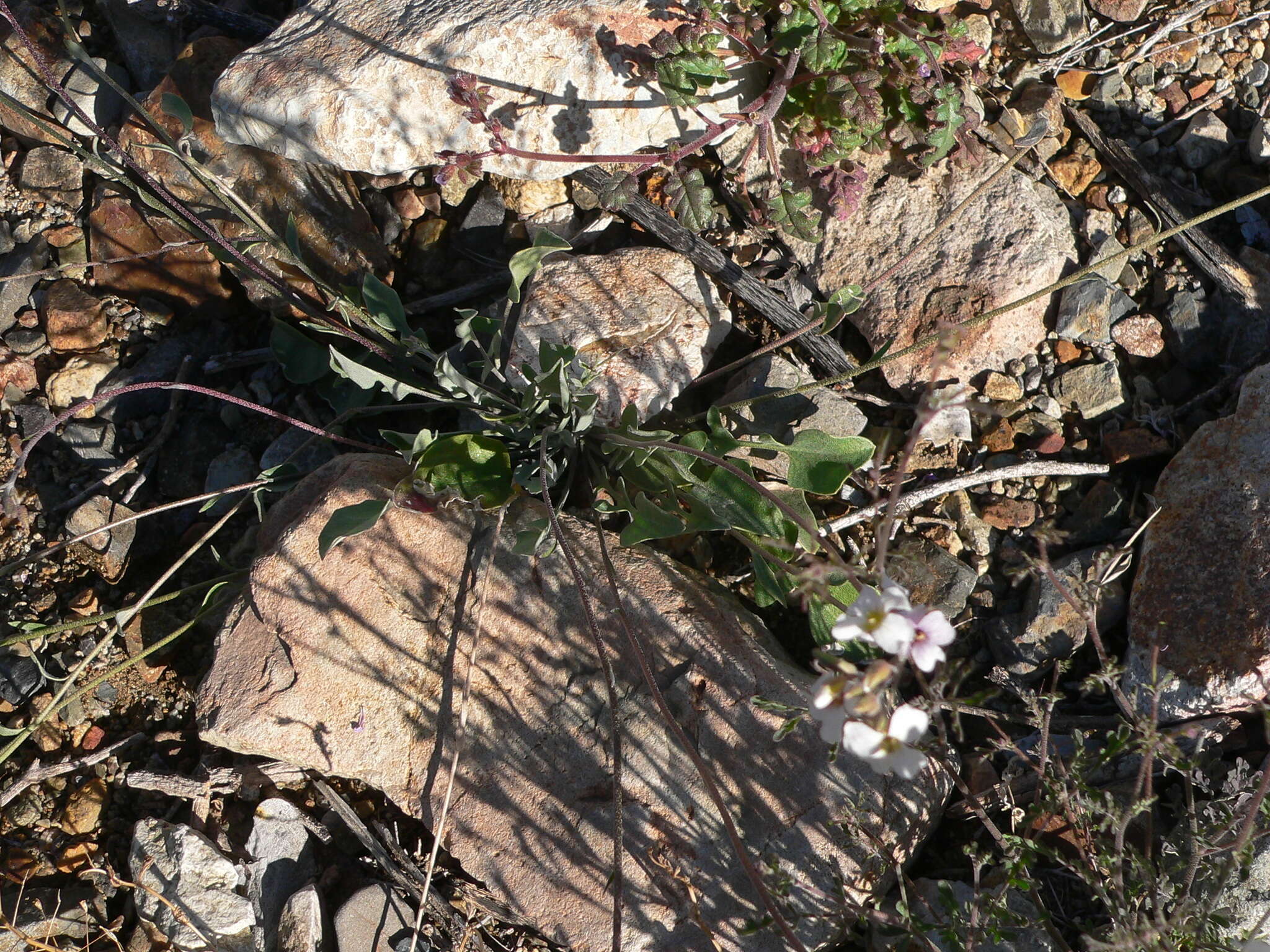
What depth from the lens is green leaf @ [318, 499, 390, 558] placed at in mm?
2787

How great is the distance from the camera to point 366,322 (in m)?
3.32

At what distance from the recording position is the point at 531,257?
10.1 feet

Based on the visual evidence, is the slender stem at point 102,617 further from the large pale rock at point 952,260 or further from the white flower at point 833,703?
the large pale rock at point 952,260

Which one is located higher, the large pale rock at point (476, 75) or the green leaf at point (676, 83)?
the large pale rock at point (476, 75)

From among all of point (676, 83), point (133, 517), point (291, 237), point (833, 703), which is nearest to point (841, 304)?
point (676, 83)

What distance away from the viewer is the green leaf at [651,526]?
282 cm

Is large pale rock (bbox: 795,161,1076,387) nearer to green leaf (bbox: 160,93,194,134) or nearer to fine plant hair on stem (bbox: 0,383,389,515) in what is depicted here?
fine plant hair on stem (bbox: 0,383,389,515)

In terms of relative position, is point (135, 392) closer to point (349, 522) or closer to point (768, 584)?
point (349, 522)

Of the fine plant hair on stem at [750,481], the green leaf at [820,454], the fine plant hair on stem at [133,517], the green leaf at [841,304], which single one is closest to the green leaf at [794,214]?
the green leaf at [841,304]

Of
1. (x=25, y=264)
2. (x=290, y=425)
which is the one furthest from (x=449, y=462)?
(x=25, y=264)

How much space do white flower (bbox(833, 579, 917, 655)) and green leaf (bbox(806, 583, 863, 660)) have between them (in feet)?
3.68

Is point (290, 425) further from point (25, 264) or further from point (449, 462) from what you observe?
point (25, 264)

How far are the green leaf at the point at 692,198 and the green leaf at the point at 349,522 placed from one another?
1.50m

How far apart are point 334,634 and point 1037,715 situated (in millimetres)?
2085
